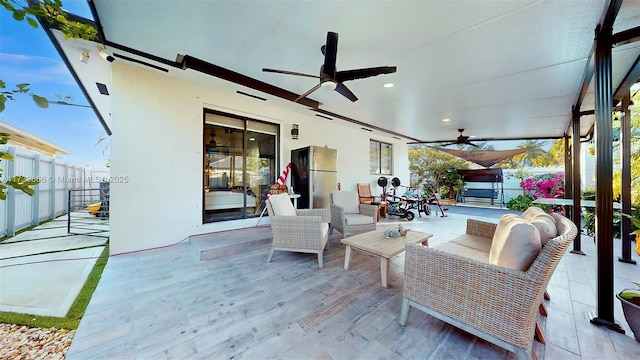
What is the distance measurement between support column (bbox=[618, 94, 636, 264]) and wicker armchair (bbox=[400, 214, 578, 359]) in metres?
2.41

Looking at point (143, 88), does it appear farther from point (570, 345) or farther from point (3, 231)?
point (570, 345)

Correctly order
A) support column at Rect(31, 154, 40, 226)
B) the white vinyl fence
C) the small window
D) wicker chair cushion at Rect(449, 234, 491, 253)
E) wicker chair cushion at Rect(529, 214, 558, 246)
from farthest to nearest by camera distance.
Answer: the small window
support column at Rect(31, 154, 40, 226)
the white vinyl fence
wicker chair cushion at Rect(449, 234, 491, 253)
wicker chair cushion at Rect(529, 214, 558, 246)

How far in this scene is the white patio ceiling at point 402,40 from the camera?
2.16 m

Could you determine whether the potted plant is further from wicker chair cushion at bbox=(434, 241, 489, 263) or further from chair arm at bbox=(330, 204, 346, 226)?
chair arm at bbox=(330, 204, 346, 226)

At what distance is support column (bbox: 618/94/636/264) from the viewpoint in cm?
299

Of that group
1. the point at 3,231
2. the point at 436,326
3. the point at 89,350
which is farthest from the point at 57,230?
the point at 436,326

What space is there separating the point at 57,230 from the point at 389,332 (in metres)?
7.05

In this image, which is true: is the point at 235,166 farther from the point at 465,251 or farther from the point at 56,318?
the point at 465,251

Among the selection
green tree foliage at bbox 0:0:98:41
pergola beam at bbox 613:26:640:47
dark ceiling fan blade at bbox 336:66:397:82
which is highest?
dark ceiling fan blade at bbox 336:66:397:82

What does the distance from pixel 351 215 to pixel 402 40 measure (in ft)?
9.24

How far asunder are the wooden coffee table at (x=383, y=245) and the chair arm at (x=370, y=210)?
826 millimetres

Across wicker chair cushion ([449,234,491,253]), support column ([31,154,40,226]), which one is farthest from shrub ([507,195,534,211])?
support column ([31,154,40,226])

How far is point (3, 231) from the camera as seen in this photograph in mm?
4453

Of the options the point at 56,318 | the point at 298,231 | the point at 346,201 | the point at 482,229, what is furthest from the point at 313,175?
the point at 56,318
